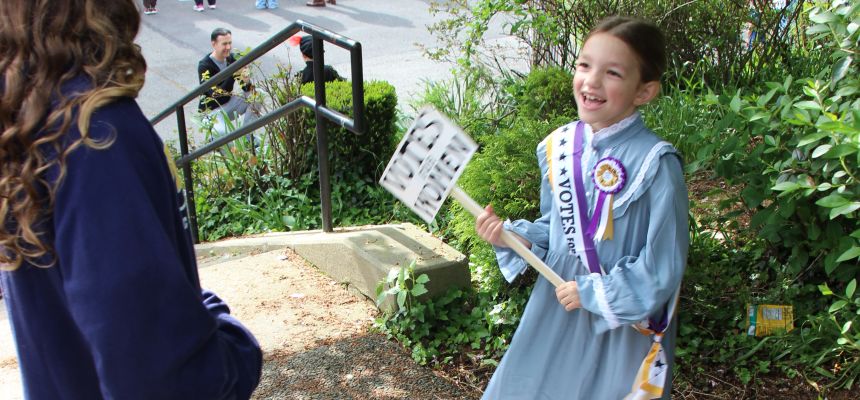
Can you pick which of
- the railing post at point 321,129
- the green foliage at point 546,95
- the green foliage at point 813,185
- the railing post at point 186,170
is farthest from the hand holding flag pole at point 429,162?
the railing post at point 186,170

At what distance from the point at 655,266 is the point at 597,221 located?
0.20m

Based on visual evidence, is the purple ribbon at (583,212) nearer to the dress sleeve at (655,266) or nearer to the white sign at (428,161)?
the dress sleeve at (655,266)

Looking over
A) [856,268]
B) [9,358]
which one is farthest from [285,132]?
[856,268]

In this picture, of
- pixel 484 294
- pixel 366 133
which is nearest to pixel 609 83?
pixel 484 294

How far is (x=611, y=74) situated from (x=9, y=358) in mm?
2917

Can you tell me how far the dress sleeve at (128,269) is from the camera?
1096 millimetres

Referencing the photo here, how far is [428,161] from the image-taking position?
203 cm

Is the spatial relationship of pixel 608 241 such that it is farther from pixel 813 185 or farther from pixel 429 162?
pixel 813 185

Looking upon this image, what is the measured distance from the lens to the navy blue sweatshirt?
3.60 ft

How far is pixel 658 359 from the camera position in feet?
7.13

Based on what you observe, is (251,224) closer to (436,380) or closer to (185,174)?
(185,174)

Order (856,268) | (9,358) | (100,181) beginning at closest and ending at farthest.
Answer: (100,181) → (856,268) → (9,358)

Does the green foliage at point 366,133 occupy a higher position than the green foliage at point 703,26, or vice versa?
the green foliage at point 703,26

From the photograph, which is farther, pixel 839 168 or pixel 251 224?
pixel 251 224
